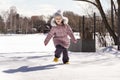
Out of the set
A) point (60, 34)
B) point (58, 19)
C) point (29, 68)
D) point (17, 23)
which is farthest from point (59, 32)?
point (17, 23)

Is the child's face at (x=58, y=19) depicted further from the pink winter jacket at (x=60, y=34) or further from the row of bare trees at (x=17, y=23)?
the row of bare trees at (x=17, y=23)

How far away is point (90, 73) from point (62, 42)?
1822mm

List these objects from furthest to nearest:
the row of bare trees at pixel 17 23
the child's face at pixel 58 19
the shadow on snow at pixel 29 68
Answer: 1. the row of bare trees at pixel 17 23
2. the child's face at pixel 58 19
3. the shadow on snow at pixel 29 68

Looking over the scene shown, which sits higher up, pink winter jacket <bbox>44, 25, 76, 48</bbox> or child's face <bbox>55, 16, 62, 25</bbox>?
child's face <bbox>55, 16, 62, 25</bbox>

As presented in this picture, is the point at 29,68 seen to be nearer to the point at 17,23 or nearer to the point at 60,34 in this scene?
the point at 60,34

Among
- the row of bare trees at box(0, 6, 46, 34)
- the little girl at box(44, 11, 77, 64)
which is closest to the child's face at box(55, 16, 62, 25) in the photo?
the little girl at box(44, 11, 77, 64)

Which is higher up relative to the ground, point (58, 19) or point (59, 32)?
point (58, 19)

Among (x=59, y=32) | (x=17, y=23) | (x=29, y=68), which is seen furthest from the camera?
(x=17, y=23)

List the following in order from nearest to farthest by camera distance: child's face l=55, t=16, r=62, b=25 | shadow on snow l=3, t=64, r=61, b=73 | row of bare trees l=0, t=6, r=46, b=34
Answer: shadow on snow l=3, t=64, r=61, b=73 → child's face l=55, t=16, r=62, b=25 → row of bare trees l=0, t=6, r=46, b=34

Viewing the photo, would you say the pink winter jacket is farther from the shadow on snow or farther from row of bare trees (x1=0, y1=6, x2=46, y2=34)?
row of bare trees (x1=0, y1=6, x2=46, y2=34)

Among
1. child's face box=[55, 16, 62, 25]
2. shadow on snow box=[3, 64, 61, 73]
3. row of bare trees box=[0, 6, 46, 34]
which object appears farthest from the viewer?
row of bare trees box=[0, 6, 46, 34]

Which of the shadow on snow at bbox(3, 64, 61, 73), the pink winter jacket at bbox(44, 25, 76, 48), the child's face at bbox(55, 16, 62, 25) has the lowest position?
the shadow on snow at bbox(3, 64, 61, 73)

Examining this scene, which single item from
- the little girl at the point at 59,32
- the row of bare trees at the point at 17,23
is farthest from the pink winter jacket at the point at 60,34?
the row of bare trees at the point at 17,23

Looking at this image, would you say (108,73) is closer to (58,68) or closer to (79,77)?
(79,77)
